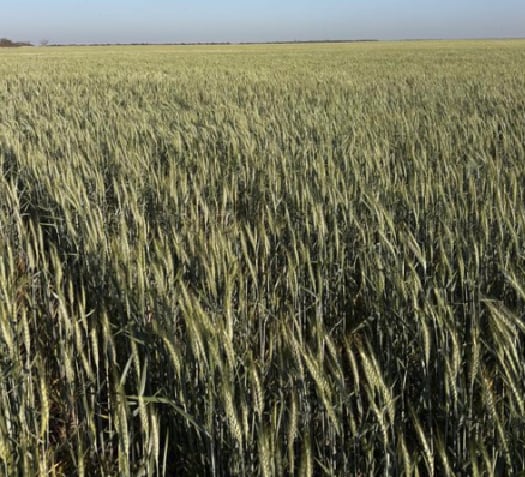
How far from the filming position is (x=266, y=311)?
167 centimetres

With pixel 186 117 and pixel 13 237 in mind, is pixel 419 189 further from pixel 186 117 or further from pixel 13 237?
pixel 186 117

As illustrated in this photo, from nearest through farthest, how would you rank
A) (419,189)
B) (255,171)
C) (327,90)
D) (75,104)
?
(419,189)
(255,171)
(75,104)
(327,90)

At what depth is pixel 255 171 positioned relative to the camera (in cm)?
328

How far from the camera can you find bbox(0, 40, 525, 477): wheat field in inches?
42.7

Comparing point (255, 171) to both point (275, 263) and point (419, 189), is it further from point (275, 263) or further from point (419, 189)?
point (275, 263)

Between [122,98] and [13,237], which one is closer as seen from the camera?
[13,237]

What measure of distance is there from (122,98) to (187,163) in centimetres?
421

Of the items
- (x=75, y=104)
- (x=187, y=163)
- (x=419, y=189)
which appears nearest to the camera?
(x=419, y=189)

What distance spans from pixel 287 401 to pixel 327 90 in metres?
6.99

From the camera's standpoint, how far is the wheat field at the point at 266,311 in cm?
108

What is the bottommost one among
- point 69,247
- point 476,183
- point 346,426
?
point 346,426

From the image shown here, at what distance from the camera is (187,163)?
3590 millimetres

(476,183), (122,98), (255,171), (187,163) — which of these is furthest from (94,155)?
(122,98)

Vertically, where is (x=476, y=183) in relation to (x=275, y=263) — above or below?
above
